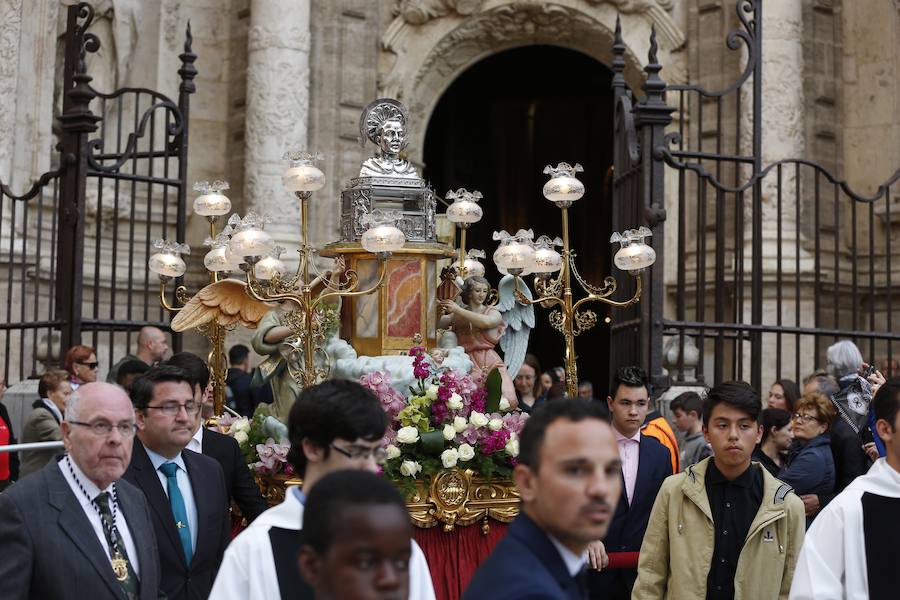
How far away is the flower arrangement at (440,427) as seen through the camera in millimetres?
7258

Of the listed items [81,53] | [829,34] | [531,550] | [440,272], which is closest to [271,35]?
[81,53]

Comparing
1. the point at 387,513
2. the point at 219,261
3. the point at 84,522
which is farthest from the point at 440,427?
the point at 387,513

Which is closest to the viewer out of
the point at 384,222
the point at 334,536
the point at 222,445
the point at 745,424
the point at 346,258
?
the point at 334,536

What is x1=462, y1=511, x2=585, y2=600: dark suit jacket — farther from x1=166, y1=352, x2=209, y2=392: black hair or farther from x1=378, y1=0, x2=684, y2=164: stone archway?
x1=378, y1=0, x2=684, y2=164: stone archway

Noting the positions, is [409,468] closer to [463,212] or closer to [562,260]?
[562,260]

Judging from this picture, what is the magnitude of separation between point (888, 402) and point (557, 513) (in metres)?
2.14

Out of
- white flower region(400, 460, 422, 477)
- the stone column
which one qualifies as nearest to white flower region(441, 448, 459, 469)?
white flower region(400, 460, 422, 477)

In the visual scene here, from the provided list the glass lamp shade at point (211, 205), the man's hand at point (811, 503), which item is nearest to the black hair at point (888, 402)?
the man's hand at point (811, 503)

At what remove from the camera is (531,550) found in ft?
10.4

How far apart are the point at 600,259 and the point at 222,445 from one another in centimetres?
1346

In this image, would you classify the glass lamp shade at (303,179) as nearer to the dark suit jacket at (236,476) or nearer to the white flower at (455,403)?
the white flower at (455,403)

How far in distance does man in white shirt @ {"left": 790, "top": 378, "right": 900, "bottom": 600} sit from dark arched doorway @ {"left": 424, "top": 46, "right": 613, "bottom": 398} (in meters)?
13.6

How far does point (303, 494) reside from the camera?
3771 millimetres

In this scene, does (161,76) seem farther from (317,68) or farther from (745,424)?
(745,424)
